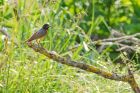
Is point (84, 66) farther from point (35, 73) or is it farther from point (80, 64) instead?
point (35, 73)

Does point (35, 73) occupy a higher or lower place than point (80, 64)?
lower

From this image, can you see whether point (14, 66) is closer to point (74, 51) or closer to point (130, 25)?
point (74, 51)

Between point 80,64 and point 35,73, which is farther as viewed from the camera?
point 35,73

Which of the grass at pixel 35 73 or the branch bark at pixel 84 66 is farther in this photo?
the grass at pixel 35 73

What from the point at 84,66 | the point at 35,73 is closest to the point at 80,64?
the point at 84,66

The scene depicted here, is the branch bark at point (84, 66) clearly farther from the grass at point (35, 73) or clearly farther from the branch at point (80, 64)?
the grass at point (35, 73)

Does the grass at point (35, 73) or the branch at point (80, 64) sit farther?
the grass at point (35, 73)

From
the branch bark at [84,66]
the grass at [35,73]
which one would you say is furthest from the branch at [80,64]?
the grass at [35,73]

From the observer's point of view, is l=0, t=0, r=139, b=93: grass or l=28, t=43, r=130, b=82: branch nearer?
l=28, t=43, r=130, b=82: branch

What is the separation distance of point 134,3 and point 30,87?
2836 mm

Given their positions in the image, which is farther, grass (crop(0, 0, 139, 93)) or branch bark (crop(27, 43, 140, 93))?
grass (crop(0, 0, 139, 93))

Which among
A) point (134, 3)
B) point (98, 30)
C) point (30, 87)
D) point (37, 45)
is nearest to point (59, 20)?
point (30, 87)

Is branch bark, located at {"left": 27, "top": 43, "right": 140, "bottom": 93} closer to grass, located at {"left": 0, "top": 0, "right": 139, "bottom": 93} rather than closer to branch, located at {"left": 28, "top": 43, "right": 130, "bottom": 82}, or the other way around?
branch, located at {"left": 28, "top": 43, "right": 130, "bottom": 82}

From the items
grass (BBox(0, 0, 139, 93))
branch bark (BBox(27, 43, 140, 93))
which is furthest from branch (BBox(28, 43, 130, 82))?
grass (BBox(0, 0, 139, 93))
